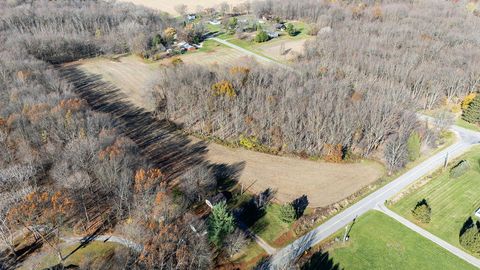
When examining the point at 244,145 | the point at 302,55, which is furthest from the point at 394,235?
the point at 302,55

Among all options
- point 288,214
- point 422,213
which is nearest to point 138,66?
point 288,214

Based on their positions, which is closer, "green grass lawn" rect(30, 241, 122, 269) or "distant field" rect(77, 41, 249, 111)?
"green grass lawn" rect(30, 241, 122, 269)

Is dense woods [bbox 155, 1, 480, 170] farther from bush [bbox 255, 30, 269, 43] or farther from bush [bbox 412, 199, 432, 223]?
bush [bbox 255, 30, 269, 43]

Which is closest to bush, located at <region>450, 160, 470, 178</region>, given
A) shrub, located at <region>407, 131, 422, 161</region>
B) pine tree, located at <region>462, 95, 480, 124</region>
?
shrub, located at <region>407, 131, 422, 161</region>

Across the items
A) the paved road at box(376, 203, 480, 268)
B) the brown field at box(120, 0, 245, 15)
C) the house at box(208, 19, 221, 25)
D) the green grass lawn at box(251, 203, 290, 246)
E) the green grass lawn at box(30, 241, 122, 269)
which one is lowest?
the paved road at box(376, 203, 480, 268)

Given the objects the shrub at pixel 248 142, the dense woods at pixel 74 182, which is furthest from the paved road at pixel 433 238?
the dense woods at pixel 74 182

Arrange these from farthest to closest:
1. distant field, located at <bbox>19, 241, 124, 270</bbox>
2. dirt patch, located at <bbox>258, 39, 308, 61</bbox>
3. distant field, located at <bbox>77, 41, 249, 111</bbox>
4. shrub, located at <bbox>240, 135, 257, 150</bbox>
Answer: dirt patch, located at <bbox>258, 39, 308, 61</bbox> < distant field, located at <bbox>77, 41, 249, 111</bbox> < shrub, located at <bbox>240, 135, 257, 150</bbox> < distant field, located at <bbox>19, 241, 124, 270</bbox>

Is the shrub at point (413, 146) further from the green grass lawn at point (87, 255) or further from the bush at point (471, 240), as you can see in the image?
the green grass lawn at point (87, 255)
